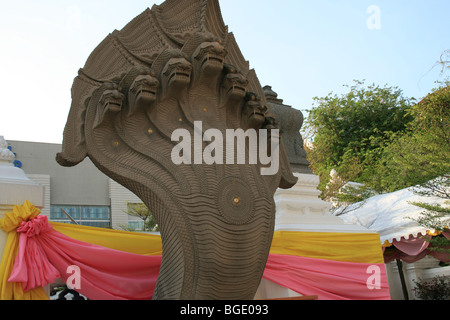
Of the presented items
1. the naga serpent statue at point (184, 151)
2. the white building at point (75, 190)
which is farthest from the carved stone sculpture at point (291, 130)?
the white building at point (75, 190)

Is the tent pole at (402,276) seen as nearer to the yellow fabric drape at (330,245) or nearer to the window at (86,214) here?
the yellow fabric drape at (330,245)

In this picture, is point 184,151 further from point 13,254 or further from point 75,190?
point 75,190

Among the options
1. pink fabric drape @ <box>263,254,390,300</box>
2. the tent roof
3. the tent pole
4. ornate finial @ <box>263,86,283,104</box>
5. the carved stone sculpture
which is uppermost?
ornate finial @ <box>263,86,283,104</box>

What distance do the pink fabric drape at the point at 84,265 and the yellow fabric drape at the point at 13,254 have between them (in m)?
0.05

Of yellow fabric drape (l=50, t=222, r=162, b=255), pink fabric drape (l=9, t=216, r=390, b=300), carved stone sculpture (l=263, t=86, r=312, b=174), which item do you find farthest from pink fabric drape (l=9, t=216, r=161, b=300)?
carved stone sculpture (l=263, t=86, r=312, b=174)

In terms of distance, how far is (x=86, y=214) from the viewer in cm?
1653

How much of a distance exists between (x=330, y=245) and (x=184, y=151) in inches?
107

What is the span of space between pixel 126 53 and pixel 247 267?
1.91 m

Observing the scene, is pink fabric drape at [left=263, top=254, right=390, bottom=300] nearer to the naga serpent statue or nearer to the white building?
the naga serpent statue

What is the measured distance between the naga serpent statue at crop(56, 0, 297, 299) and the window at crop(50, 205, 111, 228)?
13.1 metres

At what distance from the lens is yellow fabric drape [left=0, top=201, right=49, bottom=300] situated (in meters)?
2.93
